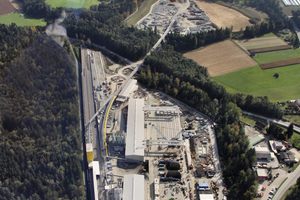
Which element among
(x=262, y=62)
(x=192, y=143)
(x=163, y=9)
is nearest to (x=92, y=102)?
(x=192, y=143)

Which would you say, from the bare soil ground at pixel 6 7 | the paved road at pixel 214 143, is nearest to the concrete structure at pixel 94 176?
the paved road at pixel 214 143

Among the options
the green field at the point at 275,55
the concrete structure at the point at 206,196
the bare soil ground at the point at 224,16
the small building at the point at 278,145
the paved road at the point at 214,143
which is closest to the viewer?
the concrete structure at the point at 206,196

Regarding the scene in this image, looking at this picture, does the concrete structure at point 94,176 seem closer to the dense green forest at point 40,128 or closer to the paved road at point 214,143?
the dense green forest at point 40,128

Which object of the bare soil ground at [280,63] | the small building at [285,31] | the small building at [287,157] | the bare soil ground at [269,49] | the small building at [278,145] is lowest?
the small building at [287,157]

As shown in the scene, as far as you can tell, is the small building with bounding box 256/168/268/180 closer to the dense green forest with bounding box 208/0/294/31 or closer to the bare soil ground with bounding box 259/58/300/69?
the bare soil ground with bounding box 259/58/300/69

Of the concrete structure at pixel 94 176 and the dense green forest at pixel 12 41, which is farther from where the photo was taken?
the dense green forest at pixel 12 41

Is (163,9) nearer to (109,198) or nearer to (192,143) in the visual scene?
(192,143)

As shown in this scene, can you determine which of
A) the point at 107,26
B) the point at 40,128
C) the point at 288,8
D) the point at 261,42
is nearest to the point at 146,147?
the point at 40,128

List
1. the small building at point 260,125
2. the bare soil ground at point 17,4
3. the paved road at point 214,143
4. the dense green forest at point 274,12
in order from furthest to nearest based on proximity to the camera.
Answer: the bare soil ground at point 17,4 < the dense green forest at point 274,12 < the small building at point 260,125 < the paved road at point 214,143

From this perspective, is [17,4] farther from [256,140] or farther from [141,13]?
[256,140]
